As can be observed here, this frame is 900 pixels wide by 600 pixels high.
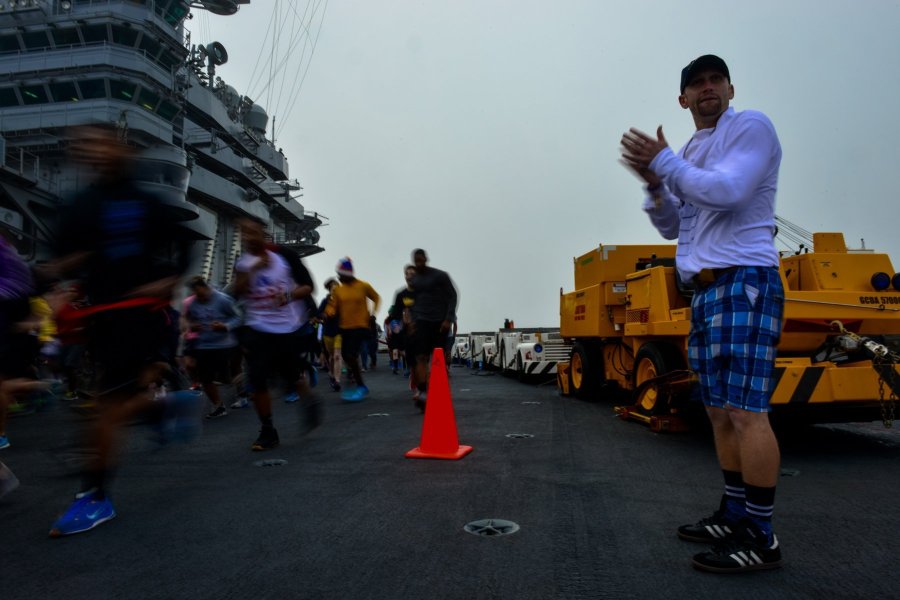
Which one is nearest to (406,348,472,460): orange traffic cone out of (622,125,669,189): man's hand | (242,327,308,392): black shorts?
(242,327,308,392): black shorts

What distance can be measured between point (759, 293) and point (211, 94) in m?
43.9

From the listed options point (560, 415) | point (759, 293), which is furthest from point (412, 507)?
point (560, 415)

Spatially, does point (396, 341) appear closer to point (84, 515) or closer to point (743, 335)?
point (84, 515)

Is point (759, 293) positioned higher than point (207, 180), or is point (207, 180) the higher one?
point (207, 180)

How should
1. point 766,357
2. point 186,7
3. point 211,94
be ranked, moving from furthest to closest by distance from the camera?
point 211,94 → point 186,7 → point 766,357

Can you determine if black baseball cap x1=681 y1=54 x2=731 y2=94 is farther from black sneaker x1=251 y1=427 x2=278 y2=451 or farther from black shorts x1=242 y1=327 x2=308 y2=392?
black sneaker x1=251 y1=427 x2=278 y2=451

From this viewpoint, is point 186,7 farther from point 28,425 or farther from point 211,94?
point 28,425

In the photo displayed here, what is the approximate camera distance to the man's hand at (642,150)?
2.44m

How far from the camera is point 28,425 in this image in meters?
7.01

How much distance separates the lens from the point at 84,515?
2.96 metres

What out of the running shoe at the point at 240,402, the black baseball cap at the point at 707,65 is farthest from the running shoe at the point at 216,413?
the black baseball cap at the point at 707,65

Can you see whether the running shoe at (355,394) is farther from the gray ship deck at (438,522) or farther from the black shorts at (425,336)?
the gray ship deck at (438,522)

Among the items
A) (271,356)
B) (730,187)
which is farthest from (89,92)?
(730,187)

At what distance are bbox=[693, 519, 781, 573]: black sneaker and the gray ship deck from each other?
0.15ft
